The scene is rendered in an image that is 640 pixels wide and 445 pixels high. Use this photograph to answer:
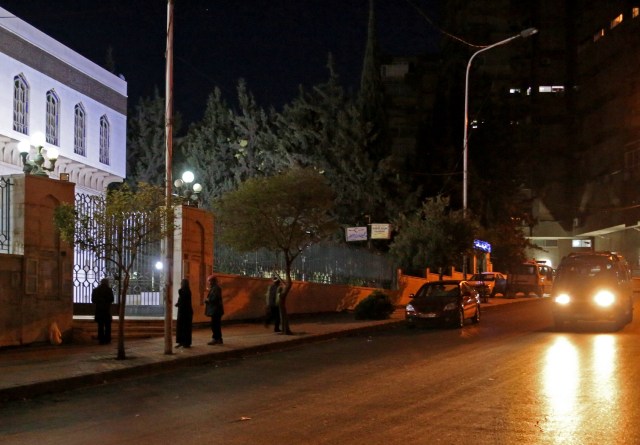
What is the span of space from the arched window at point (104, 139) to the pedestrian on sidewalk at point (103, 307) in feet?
55.8

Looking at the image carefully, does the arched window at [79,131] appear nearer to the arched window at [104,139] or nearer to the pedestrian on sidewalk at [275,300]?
the arched window at [104,139]

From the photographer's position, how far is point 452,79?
53594 millimetres

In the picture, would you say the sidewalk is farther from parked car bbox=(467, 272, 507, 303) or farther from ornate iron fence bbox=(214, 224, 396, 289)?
parked car bbox=(467, 272, 507, 303)

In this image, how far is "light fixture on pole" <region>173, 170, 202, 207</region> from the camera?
24.9 metres

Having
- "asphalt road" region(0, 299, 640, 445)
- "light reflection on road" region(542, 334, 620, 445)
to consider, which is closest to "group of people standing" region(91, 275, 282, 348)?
"asphalt road" region(0, 299, 640, 445)

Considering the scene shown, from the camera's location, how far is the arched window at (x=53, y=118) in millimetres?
31042

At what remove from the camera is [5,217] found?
60.8 feet

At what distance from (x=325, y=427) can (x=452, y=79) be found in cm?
4630

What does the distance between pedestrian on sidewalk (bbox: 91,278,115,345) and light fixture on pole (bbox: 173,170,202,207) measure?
208 inches

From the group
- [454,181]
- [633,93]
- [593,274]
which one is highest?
[633,93]

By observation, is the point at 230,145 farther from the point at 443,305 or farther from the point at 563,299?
the point at 563,299

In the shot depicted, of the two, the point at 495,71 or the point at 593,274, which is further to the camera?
the point at 495,71

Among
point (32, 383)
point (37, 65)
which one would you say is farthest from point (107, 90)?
point (32, 383)

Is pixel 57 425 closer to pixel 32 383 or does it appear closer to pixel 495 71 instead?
pixel 32 383
